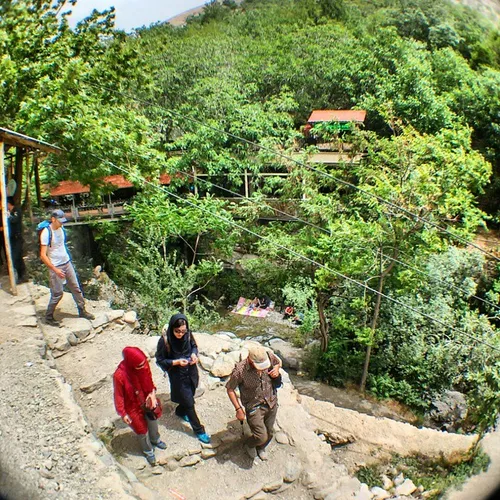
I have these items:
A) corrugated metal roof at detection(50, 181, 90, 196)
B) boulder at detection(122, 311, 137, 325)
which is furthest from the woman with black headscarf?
corrugated metal roof at detection(50, 181, 90, 196)

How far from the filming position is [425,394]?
8008 mm

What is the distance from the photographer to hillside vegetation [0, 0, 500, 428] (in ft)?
24.1

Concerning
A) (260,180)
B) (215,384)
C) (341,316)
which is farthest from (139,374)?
(260,180)

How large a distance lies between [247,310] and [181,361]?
798 cm

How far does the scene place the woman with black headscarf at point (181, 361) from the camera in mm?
3729

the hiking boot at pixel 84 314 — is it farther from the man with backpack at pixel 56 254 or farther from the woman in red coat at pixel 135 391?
the woman in red coat at pixel 135 391

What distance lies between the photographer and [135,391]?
358cm

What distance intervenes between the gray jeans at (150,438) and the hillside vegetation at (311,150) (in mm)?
2462

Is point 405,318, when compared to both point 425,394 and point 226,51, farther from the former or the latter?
point 226,51

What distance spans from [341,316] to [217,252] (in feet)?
12.3

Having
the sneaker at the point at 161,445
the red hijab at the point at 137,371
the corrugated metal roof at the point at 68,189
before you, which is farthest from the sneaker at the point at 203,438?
the corrugated metal roof at the point at 68,189

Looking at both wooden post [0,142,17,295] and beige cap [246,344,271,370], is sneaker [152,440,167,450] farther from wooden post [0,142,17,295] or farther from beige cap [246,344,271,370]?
wooden post [0,142,17,295]

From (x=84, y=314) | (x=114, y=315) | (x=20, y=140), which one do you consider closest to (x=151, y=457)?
(x=84, y=314)

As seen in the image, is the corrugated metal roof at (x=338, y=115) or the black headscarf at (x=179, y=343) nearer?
the black headscarf at (x=179, y=343)
